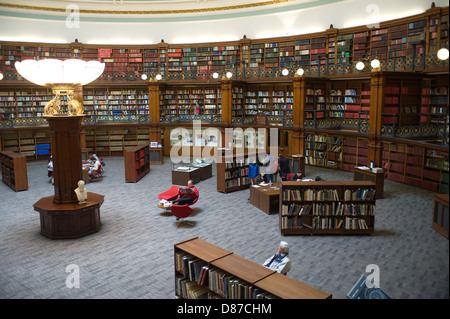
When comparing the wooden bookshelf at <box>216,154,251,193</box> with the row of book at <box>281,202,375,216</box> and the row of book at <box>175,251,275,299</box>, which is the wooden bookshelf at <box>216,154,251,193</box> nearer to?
the row of book at <box>281,202,375,216</box>

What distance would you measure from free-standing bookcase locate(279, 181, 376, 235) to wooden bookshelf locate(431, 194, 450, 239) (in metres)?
4.66

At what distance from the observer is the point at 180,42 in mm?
17641

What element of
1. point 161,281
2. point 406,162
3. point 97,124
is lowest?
point 161,281

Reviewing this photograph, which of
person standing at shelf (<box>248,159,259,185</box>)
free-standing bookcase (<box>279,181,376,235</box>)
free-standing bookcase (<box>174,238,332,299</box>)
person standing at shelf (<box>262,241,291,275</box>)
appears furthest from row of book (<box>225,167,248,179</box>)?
free-standing bookcase (<box>174,238,332,299</box>)

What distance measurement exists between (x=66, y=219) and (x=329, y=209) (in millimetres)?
5459

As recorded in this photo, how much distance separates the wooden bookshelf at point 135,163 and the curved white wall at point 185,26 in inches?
259

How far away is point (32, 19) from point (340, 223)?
15361 mm

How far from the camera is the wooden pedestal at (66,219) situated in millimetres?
7648

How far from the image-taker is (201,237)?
786cm

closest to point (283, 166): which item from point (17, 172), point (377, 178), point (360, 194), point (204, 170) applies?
point (377, 178)

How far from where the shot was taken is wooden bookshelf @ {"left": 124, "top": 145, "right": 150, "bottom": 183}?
12.5 metres

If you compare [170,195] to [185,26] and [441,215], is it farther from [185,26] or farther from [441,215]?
[185,26]

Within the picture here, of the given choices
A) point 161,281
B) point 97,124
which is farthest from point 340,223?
point 97,124

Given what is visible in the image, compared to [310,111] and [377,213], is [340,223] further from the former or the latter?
[310,111]
